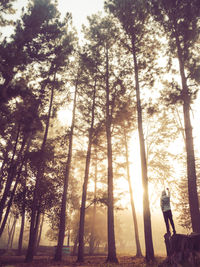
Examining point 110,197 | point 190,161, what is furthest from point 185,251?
point 110,197

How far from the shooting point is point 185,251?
5.94 m

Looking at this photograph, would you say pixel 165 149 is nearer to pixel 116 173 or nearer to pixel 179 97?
pixel 116 173

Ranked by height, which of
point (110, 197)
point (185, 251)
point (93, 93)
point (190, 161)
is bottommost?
point (185, 251)

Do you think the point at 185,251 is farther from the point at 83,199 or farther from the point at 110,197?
the point at 83,199

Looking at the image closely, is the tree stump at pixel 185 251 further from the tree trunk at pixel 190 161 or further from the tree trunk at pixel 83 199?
the tree trunk at pixel 83 199

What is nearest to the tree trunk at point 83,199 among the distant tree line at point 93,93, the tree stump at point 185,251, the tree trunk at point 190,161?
the distant tree line at point 93,93

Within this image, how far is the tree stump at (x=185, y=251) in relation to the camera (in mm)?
5559

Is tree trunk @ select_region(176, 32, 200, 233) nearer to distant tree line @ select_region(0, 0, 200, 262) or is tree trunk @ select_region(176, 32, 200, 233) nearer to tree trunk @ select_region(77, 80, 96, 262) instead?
distant tree line @ select_region(0, 0, 200, 262)

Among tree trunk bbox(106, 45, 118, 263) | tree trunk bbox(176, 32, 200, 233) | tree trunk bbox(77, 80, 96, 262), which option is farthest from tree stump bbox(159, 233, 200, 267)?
tree trunk bbox(77, 80, 96, 262)

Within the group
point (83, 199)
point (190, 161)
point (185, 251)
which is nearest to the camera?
point (185, 251)

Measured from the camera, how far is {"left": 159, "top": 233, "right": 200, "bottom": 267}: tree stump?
5.56 metres

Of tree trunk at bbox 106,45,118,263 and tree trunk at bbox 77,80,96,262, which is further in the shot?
tree trunk at bbox 77,80,96,262

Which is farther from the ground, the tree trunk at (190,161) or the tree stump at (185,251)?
the tree trunk at (190,161)

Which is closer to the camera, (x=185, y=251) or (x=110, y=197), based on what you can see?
(x=185, y=251)
